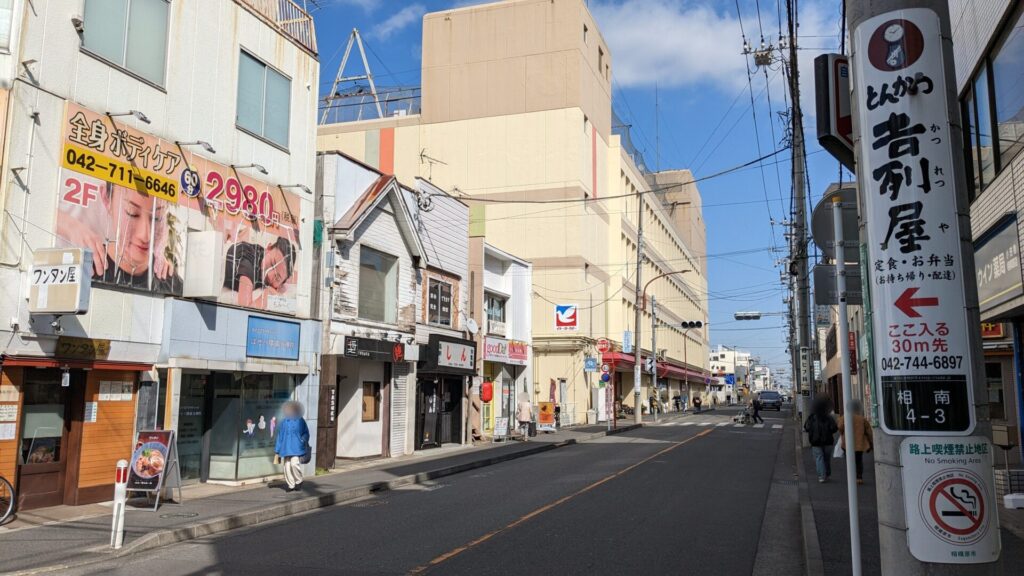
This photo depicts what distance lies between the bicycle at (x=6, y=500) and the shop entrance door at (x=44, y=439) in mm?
721

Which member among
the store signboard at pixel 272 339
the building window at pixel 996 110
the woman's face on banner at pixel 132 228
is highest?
the building window at pixel 996 110

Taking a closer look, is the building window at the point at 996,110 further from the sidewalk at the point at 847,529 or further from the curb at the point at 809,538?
the curb at the point at 809,538

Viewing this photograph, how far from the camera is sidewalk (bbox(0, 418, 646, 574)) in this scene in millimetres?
8938

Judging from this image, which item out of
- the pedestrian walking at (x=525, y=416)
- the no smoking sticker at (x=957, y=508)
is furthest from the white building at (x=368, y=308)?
Result: the no smoking sticker at (x=957, y=508)

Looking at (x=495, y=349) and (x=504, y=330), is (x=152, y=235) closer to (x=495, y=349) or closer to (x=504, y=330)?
(x=495, y=349)

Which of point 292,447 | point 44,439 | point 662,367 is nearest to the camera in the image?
point 44,439

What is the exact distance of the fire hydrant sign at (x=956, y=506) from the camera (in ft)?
13.7

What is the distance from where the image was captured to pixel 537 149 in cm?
4309

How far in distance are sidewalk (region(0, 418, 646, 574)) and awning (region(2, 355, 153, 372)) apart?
7.26 ft

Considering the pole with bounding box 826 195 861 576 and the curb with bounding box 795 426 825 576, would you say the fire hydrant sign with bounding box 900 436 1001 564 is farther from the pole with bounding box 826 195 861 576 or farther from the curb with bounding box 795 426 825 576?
the curb with bounding box 795 426 825 576

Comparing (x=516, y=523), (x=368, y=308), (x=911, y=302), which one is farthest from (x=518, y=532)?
(x=368, y=308)

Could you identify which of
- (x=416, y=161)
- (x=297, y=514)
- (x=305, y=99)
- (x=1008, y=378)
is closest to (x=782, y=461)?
(x=1008, y=378)

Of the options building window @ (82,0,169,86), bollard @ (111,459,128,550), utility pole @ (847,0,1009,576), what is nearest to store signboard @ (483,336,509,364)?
building window @ (82,0,169,86)

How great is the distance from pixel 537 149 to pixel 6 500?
35.4 meters
